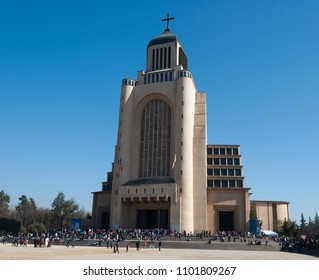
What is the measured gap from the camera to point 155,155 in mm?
56094

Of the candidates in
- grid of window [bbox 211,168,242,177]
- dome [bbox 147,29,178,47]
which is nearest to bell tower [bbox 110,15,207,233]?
dome [bbox 147,29,178,47]

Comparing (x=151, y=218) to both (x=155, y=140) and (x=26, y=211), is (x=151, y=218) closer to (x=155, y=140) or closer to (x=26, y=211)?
(x=155, y=140)

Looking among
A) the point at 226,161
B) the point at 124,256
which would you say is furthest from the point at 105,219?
the point at 124,256

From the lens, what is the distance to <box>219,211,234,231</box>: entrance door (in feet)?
182

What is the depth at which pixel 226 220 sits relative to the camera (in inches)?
2196

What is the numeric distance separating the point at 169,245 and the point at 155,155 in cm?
2035

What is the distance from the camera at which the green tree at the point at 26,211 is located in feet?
285

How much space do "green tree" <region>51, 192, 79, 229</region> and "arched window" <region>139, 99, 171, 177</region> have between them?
1317 inches

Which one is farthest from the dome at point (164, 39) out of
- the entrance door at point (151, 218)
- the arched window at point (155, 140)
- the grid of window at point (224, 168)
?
the entrance door at point (151, 218)

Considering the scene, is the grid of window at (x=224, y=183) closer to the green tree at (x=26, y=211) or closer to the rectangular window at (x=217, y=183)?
the rectangular window at (x=217, y=183)

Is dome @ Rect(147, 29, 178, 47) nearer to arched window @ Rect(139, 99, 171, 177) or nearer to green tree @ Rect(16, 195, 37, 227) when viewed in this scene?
arched window @ Rect(139, 99, 171, 177)

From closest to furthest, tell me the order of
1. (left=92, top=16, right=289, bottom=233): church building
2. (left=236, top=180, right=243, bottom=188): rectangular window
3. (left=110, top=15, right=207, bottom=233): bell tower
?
(left=110, top=15, right=207, bottom=233): bell tower
(left=92, top=16, right=289, bottom=233): church building
(left=236, top=180, right=243, bottom=188): rectangular window

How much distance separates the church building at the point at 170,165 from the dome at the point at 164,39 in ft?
2.13
